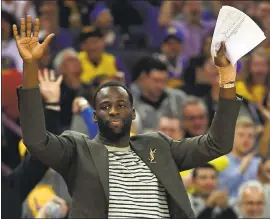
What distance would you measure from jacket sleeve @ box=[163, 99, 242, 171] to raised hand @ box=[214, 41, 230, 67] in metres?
0.16

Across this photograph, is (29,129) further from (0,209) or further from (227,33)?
(0,209)

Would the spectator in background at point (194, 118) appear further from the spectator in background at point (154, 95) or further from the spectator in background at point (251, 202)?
the spectator in background at point (251, 202)

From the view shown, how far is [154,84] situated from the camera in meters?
7.92

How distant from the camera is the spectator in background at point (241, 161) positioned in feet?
22.9

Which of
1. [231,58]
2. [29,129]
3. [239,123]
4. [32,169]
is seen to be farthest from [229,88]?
[239,123]

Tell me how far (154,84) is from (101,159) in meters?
4.14

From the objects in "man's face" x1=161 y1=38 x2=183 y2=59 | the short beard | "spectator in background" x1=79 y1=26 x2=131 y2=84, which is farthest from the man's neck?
"man's face" x1=161 y1=38 x2=183 y2=59

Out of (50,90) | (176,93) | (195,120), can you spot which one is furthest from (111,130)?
(176,93)

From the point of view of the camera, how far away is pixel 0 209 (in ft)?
16.3

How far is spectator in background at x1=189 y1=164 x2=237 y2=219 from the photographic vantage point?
21.7 ft

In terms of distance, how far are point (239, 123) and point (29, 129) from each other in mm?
3957

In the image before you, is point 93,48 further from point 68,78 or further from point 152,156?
point 152,156

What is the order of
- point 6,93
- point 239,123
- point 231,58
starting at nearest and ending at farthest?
point 231,58 → point 6,93 → point 239,123

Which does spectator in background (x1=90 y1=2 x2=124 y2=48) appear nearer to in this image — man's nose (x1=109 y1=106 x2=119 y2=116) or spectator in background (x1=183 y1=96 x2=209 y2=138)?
spectator in background (x1=183 y1=96 x2=209 y2=138)
